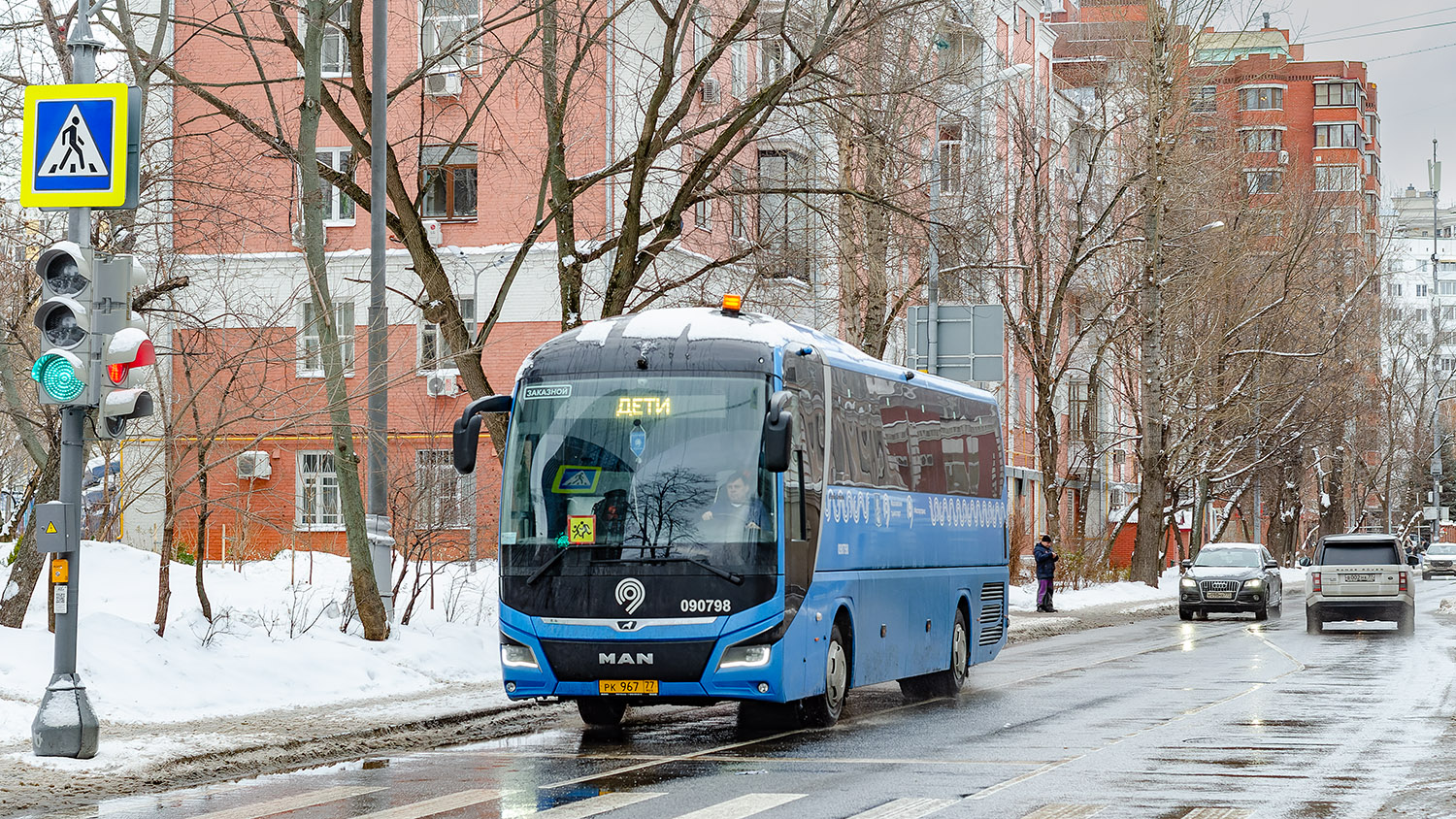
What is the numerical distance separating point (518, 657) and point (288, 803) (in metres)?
3.83

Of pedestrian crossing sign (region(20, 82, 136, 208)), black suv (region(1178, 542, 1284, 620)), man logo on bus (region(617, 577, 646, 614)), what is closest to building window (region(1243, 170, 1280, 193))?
black suv (region(1178, 542, 1284, 620))

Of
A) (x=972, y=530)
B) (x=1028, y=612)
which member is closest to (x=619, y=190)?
(x=1028, y=612)

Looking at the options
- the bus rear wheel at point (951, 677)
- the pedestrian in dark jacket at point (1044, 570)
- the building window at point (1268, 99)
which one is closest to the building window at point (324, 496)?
the pedestrian in dark jacket at point (1044, 570)

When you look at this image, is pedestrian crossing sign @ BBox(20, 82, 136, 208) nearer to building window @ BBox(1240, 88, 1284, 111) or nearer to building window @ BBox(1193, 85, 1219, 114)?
building window @ BBox(1193, 85, 1219, 114)

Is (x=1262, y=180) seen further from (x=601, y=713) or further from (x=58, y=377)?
(x=58, y=377)

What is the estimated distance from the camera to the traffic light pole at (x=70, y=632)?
40.9 feet

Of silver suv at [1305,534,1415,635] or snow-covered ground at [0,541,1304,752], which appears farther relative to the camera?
silver suv at [1305,534,1415,635]

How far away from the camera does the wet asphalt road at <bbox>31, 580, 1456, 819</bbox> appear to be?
10734 millimetres

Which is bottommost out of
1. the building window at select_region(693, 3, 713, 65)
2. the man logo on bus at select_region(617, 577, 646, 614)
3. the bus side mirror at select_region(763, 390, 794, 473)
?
the man logo on bus at select_region(617, 577, 646, 614)

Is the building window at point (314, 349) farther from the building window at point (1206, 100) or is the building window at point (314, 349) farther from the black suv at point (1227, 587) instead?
the building window at point (1206, 100)

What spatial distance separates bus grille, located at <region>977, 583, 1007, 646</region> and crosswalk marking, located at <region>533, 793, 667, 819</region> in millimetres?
10241

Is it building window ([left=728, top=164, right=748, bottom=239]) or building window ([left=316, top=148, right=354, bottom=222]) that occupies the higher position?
building window ([left=316, top=148, right=354, bottom=222])

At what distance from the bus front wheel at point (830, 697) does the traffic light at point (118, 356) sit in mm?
6018

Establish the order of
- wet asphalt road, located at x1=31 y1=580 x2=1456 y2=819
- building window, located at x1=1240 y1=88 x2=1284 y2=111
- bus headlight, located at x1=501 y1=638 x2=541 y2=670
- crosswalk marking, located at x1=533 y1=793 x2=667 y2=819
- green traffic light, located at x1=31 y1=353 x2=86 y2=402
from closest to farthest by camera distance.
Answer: crosswalk marking, located at x1=533 y1=793 x2=667 y2=819 → wet asphalt road, located at x1=31 y1=580 x2=1456 y2=819 → green traffic light, located at x1=31 y1=353 x2=86 y2=402 → bus headlight, located at x1=501 y1=638 x2=541 y2=670 → building window, located at x1=1240 y1=88 x2=1284 y2=111
